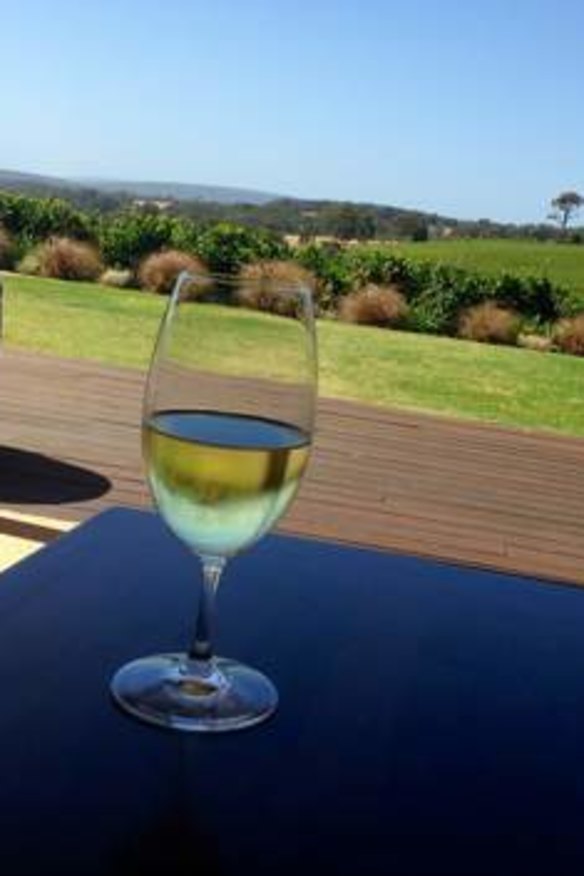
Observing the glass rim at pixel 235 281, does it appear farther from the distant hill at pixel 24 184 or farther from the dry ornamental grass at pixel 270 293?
the distant hill at pixel 24 184

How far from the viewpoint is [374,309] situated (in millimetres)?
14000

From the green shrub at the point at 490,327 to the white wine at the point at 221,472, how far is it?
13196mm

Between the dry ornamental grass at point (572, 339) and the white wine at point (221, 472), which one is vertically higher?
the white wine at point (221, 472)

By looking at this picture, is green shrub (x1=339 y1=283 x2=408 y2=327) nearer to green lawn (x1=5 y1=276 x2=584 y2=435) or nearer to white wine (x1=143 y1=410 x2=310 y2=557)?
green lawn (x1=5 y1=276 x2=584 y2=435)

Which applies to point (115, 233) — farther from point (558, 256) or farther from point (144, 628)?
point (558, 256)

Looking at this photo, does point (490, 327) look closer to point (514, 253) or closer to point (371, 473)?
point (371, 473)

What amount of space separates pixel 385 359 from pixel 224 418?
32.2 feet

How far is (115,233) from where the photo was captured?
53.4 ft

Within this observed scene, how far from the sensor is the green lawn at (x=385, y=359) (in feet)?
29.0

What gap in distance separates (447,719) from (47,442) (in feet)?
12.9

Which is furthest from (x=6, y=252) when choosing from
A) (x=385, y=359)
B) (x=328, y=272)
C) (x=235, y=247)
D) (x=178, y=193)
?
(x=178, y=193)

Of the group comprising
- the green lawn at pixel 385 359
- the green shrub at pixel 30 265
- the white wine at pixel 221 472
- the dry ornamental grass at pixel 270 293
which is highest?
the dry ornamental grass at pixel 270 293

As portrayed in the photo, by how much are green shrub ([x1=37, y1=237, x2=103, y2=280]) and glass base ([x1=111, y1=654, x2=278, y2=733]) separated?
573 inches

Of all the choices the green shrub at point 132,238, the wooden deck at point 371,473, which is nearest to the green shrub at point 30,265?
the green shrub at point 132,238
